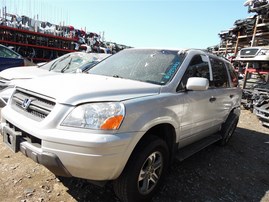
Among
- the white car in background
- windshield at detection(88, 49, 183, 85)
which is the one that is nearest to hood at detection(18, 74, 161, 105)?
windshield at detection(88, 49, 183, 85)

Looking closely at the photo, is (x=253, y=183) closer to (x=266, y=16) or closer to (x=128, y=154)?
(x=128, y=154)

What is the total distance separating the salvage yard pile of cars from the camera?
762cm

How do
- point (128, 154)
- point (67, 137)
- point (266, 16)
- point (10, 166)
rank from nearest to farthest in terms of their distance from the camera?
1. point (67, 137)
2. point (128, 154)
3. point (10, 166)
4. point (266, 16)

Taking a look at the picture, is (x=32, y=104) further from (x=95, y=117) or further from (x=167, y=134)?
(x=167, y=134)

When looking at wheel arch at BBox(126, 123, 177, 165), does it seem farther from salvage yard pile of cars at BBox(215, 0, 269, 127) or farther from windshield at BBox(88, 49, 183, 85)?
salvage yard pile of cars at BBox(215, 0, 269, 127)

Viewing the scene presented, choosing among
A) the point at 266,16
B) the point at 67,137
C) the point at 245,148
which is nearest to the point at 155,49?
the point at 67,137

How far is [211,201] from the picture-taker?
9.82ft

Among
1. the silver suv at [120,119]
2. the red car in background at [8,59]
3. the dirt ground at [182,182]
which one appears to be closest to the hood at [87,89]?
the silver suv at [120,119]

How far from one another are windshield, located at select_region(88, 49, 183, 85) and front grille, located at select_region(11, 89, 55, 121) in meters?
1.09

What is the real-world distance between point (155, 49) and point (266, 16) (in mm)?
8274

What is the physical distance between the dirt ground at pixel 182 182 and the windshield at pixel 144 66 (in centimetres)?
140

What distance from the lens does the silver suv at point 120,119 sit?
6.96 ft

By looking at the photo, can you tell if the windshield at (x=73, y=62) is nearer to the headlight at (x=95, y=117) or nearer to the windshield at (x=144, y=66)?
the windshield at (x=144, y=66)

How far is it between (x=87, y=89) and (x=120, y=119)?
47cm
